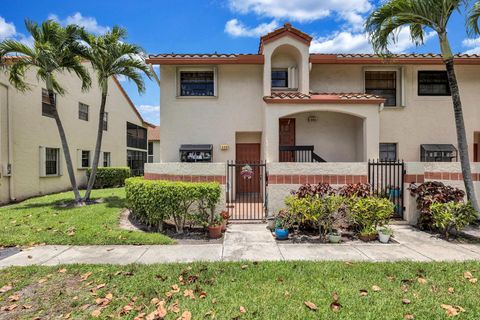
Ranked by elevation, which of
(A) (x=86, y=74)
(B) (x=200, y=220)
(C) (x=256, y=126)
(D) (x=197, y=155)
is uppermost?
(A) (x=86, y=74)

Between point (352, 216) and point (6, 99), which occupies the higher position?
point (6, 99)

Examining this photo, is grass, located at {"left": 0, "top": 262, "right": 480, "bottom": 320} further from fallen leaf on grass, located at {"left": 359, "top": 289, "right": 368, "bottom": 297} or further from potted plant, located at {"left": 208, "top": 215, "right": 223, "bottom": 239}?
potted plant, located at {"left": 208, "top": 215, "right": 223, "bottom": 239}

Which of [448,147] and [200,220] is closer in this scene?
[200,220]

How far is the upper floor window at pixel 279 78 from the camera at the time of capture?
1139 cm

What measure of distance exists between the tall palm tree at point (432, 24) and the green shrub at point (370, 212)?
267 cm

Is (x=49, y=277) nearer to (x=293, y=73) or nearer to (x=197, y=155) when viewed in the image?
(x=197, y=155)

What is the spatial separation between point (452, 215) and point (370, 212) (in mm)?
2151

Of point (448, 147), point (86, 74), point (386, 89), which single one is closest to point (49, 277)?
point (86, 74)

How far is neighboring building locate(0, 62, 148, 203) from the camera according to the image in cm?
1158

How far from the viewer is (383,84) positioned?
38.1 ft

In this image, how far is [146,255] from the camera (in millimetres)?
5324

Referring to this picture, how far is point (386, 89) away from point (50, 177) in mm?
19051

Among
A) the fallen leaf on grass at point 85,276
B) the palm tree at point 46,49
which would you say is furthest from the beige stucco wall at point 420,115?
the fallen leaf on grass at point 85,276

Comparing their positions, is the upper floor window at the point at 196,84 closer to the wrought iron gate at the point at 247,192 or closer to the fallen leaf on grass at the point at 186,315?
the wrought iron gate at the point at 247,192
